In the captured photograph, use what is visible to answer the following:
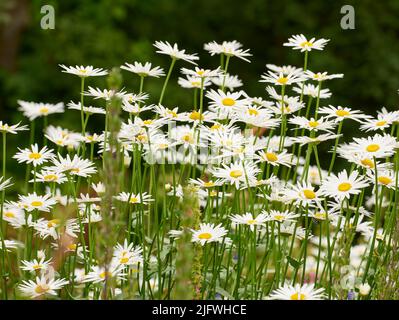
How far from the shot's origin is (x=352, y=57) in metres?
9.25

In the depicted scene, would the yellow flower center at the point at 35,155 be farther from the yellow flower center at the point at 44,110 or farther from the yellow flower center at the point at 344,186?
the yellow flower center at the point at 344,186

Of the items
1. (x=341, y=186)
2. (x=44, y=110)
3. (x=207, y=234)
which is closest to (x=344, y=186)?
(x=341, y=186)

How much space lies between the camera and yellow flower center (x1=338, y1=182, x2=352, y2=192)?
1584 mm

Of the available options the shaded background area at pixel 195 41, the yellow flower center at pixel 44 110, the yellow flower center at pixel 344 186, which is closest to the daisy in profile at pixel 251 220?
the yellow flower center at pixel 344 186

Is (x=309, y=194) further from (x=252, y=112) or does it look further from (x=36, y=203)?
(x=36, y=203)

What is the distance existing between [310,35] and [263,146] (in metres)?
7.66

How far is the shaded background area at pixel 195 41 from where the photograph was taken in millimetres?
8805

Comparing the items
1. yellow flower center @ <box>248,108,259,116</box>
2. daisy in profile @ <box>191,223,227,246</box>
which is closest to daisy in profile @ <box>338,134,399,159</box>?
yellow flower center @ <box>248,108,259,116</box>

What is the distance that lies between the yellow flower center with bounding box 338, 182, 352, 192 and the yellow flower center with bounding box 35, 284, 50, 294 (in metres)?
0.68

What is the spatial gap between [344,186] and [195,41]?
341 inches

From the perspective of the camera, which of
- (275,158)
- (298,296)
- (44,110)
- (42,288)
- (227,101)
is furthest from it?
(44,110)

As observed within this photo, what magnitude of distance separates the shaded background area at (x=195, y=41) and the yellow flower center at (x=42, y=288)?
23.0 feet

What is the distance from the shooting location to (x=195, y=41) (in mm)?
10070

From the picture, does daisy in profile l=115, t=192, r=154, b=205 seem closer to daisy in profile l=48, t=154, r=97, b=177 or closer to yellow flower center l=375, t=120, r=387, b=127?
daisy in profile l=48, t=154, r=97, b=177
